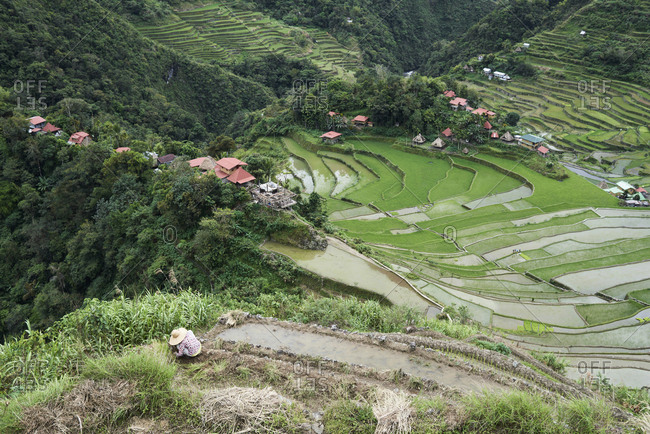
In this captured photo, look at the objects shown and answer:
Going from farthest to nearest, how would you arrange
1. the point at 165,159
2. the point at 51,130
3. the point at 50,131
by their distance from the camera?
1. the point at 51,130
2. the point at 50,131
3. the point at 165,159

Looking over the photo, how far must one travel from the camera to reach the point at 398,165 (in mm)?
33781

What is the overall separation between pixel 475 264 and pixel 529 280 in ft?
8.56

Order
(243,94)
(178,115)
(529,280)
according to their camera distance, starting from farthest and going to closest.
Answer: (243,94) < (178,115) < (529,280)

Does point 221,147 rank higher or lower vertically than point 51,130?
lower

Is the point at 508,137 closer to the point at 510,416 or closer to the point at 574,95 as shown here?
the point at 574,95

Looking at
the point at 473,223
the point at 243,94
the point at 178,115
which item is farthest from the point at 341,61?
the point at 473,223

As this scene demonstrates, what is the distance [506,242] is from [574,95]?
30.5 meters

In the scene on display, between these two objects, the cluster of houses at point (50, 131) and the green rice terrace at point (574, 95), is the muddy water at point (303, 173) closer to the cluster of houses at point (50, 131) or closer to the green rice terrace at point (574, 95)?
the cluster of houses at point (50, 131)

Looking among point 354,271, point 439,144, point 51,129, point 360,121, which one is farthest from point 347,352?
point 360,121

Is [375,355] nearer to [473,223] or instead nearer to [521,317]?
[521,317]

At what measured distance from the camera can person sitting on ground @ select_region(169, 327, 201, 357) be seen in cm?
793

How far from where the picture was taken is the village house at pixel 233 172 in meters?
20.4

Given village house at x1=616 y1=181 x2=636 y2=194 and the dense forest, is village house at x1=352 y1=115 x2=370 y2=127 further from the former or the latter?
the dense forest

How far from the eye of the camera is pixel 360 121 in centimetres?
3900
